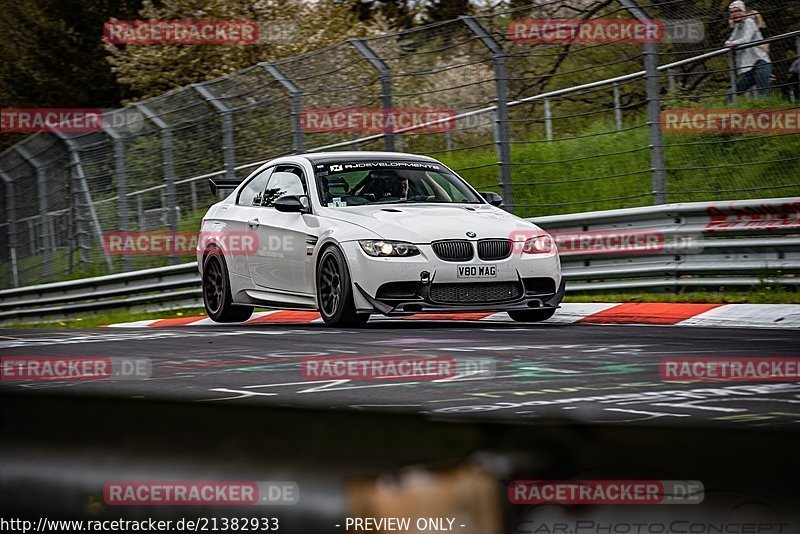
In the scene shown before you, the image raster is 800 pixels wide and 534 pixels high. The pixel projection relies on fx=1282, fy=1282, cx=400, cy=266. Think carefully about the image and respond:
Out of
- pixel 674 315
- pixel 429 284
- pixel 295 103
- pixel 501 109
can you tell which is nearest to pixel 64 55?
pixel 295 103

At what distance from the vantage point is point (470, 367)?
21.2 ft

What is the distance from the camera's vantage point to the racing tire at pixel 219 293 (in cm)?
1235

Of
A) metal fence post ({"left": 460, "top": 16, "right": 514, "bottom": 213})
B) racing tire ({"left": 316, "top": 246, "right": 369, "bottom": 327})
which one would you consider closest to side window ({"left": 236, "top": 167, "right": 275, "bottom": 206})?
racing tire ({"left": 316, "top": 246, "right": 369, "bottom": 327})

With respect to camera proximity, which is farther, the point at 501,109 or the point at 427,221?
the point at 501,109

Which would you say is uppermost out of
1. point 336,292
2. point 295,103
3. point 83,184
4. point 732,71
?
point 295,103

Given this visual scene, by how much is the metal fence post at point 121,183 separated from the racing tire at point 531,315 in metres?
9.73

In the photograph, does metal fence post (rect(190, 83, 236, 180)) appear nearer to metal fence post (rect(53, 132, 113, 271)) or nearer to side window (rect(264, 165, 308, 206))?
metal fence post (rect(53, 132, 113, 271))

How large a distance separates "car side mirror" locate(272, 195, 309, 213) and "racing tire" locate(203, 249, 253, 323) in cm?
163

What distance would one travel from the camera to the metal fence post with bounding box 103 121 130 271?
62.8ft

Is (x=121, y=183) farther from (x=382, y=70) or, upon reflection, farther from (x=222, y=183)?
(x=222, y=183)

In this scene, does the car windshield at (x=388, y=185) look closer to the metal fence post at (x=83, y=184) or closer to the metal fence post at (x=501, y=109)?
the metal fence post at (x=501, y=109)

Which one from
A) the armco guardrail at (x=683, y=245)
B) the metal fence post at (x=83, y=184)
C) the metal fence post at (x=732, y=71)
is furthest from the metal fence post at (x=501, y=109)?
the metal fence post at (x=83, y=184)

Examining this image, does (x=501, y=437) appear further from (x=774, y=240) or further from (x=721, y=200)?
(x=721, y=200)

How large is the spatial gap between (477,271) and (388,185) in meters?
1.70
